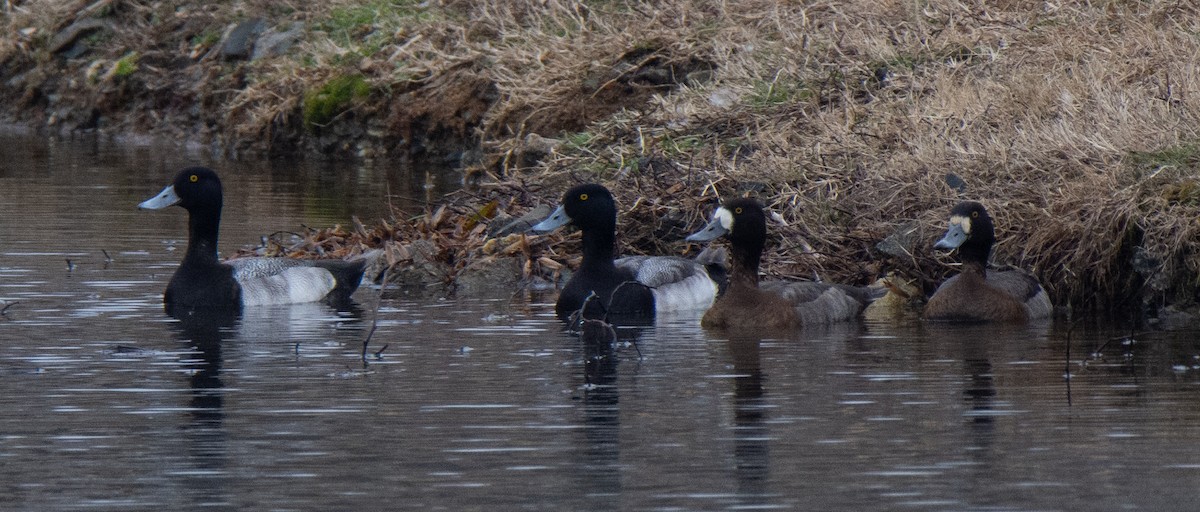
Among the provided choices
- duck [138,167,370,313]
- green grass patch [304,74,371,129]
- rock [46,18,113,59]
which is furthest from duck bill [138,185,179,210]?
rock [46,18,113,59]

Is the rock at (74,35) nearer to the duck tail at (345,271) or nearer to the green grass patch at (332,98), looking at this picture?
the green grass patch at (332,98)

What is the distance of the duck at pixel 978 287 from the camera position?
11.9 m

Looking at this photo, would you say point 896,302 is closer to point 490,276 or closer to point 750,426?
point 490,276

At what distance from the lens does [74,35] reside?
29.6 metres

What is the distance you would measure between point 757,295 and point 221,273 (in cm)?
374

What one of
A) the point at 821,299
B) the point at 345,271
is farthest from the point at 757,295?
the point at 345,271

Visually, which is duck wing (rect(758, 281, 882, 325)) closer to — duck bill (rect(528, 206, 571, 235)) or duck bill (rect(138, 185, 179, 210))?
duck bill (rect(528, 206, 571, 235))

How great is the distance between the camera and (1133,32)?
52.1ft

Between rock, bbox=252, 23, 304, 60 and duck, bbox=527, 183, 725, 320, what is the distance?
541 inches

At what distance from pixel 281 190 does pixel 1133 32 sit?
364 inches

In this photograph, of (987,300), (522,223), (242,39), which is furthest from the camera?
(242,39)

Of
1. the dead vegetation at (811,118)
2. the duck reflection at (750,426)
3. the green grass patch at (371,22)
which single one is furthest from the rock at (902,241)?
the green grass patch at (371,22)

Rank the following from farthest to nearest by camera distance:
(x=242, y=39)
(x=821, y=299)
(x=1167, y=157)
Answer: (x=242, y=39)
(x=1167, y=157)
(x=821, y=299)

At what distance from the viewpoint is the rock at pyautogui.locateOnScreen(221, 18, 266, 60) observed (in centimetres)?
2728
